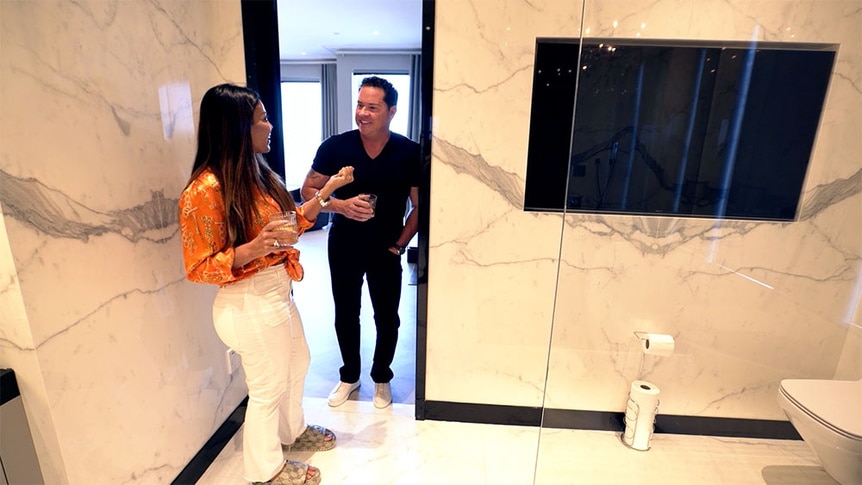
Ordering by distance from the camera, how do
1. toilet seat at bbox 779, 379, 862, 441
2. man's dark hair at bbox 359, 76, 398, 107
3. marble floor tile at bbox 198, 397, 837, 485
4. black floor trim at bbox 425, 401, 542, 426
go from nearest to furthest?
toilet seat at bbox 779, 379, 862, 441, marble floor tile at bbox 198, 397, 837, 485, man's dark hair at bbox 359, 76, 398, 107, black floor trim at bbox 425, 401, 542, 426

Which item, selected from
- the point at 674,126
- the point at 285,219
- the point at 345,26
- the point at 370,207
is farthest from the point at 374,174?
the point at 345,26

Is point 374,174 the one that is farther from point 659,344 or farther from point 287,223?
point 659,344

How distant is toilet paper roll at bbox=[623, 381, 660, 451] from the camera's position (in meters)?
1.74

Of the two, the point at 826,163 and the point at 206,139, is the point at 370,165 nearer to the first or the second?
the point at 206,139

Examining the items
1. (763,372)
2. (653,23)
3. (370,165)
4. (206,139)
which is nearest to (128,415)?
(206,139)

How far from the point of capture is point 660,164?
1.62 m

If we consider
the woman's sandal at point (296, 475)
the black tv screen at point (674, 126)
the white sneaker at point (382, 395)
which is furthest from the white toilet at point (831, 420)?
the woman's sandal at point (296, 475)

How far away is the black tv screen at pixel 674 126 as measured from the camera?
148 centimetres

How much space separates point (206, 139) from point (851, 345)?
228cm

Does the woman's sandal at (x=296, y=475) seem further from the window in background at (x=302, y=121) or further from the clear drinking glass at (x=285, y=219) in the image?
the window in background at (x=302, y=121)

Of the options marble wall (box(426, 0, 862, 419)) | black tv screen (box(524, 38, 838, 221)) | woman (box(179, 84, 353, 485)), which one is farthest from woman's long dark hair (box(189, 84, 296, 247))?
black tv screen (box(524, 38, 838, 221))

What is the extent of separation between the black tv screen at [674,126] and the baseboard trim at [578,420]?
95 cm

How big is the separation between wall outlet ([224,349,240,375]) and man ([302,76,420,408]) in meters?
0.48

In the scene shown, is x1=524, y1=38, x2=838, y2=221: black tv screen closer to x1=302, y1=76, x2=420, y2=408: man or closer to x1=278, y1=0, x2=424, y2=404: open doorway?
x1=302, y1=76, x2=420, y2=408: man
